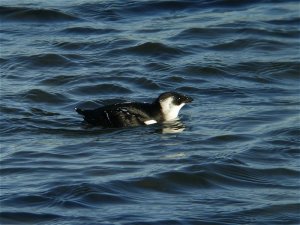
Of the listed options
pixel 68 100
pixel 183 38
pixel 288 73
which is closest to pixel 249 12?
pixel 183 38

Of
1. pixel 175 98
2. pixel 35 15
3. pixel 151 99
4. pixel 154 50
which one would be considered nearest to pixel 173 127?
pixel 175 98

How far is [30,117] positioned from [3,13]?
5.93 m

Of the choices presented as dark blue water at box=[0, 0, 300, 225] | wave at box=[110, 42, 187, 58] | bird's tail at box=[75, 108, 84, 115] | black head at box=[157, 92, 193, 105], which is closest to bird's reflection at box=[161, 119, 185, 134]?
dark blue water at box=[0, 0, 300, 225]

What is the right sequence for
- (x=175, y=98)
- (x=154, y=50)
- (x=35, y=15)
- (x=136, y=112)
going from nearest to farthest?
(x=136, y=112) < (x=175, y=98) < (x=154, y=50) < (x=35, y=15)

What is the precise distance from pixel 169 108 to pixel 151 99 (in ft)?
4.25

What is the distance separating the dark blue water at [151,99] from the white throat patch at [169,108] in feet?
0.56

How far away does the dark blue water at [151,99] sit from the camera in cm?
1092

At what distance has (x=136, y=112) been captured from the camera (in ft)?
45.7

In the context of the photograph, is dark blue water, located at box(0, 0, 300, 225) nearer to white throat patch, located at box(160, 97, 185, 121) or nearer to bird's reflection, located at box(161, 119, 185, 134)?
bird's reflection, located at box(161, 119, 185, 134)

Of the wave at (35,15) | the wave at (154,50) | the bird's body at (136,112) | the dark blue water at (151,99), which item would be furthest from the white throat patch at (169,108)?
the wave at (35,15)

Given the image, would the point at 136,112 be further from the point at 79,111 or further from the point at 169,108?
the point at 79,111

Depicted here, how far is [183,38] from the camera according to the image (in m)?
18.5

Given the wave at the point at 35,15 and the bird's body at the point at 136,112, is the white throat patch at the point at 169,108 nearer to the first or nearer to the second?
the bird's body at the point at 136,112

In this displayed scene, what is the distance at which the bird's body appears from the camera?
13.8 meters
